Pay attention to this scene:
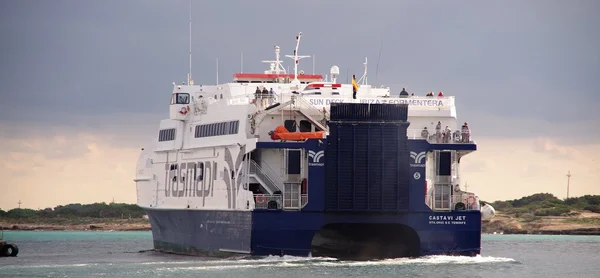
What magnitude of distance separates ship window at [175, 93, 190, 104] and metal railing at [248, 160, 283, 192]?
946cm

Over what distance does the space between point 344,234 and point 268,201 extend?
308 centimetres

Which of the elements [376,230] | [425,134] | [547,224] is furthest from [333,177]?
[547,224]

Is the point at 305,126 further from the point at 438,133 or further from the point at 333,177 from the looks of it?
the point at 438,133

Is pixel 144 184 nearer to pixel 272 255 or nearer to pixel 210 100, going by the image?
pixel 210 100

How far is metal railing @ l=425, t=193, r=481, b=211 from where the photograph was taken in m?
46.6

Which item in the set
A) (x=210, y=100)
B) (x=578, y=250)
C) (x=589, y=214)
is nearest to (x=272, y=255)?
(x=210, y=100)

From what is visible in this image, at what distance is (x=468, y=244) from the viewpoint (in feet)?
152

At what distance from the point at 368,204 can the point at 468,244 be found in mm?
3753

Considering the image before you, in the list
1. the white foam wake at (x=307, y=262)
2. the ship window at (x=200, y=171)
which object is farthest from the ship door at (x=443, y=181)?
the ship window at (x=200, y=171)

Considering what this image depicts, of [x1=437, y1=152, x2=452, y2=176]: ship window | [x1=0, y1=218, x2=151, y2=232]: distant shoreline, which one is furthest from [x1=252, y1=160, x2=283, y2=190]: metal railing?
[x1=0, y1=218, x2=151, y2=232]: distant shoreline

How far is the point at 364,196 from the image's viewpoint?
45.2 m

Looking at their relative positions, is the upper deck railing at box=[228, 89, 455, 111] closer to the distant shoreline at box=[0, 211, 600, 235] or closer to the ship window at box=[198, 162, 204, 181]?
the ship window at box=[198, 162, 204, 181]

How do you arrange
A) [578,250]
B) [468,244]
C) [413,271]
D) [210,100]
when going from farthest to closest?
[578,250] → [210,100] → [468,244] → [413,271]

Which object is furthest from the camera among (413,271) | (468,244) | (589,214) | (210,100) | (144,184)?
(589,214)
